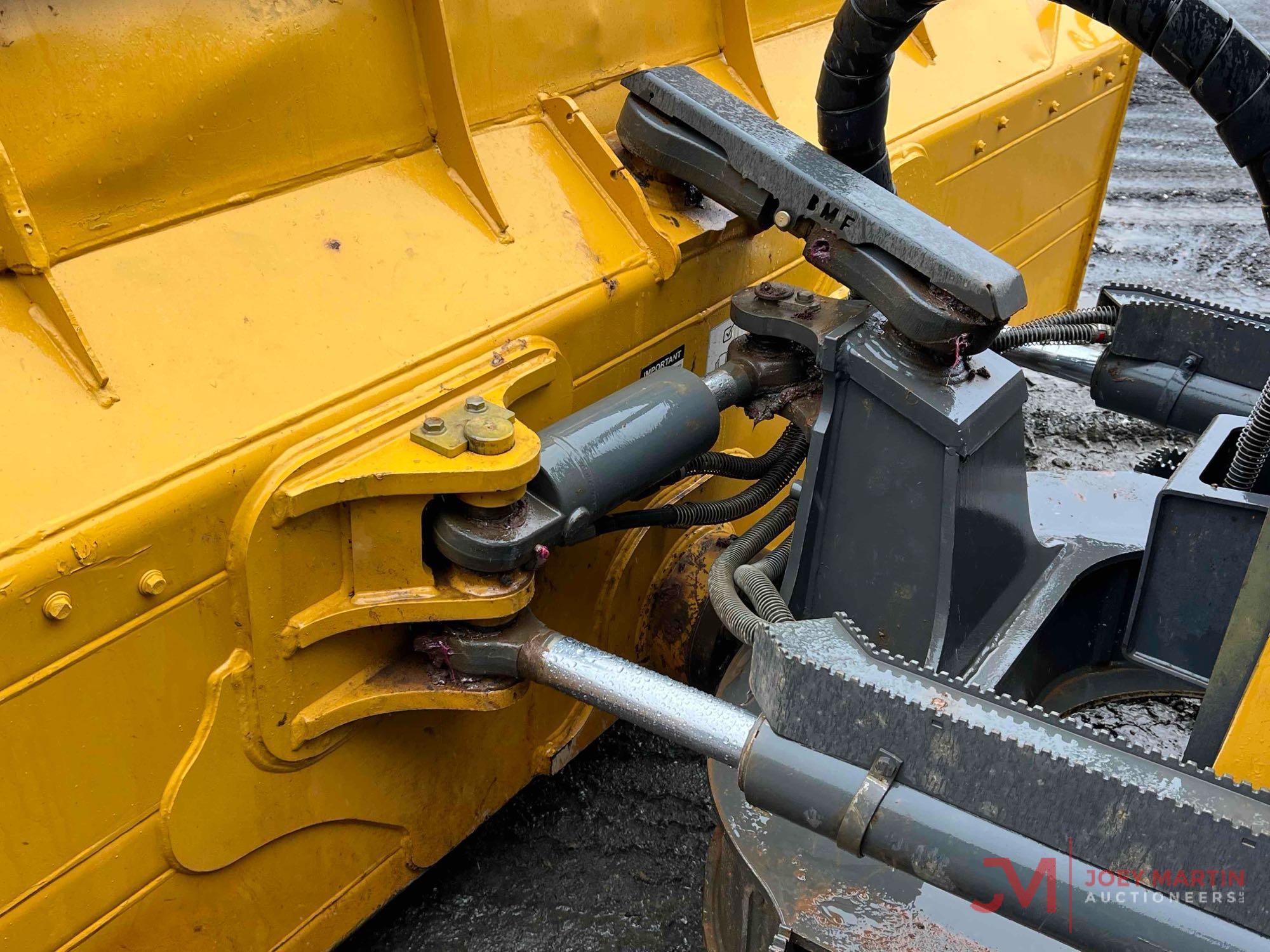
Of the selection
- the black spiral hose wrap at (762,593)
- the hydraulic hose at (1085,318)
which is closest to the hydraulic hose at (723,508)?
the black spiral hose wrap at (762,593)

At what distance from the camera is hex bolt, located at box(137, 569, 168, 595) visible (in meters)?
1.33

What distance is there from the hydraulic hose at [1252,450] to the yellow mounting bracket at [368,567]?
3.36 ft

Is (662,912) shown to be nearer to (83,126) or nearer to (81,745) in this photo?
(81,745)

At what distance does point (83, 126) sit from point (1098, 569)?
1717mm

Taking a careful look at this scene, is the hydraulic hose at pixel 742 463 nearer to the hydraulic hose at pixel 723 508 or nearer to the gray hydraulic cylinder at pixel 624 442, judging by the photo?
the hydraulic hose at pixel 723 508

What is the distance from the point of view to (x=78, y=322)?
1359 millimetres

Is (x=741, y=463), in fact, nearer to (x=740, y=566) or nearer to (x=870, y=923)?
(x=740, y=566)

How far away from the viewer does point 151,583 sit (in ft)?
4.38

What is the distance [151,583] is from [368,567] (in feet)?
0.98

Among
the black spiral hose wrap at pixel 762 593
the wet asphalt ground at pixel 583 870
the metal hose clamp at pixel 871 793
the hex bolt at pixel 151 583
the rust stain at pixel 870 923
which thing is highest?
the hex bolt at pixel 151 583

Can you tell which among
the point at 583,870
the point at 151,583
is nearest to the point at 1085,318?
the point at 583,870

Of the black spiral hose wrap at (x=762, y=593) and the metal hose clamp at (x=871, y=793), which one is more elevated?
the metal hose clamp at (x=871, y=793)

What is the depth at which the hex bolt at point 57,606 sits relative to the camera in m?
1.24

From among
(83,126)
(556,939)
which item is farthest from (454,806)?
(83,126)
